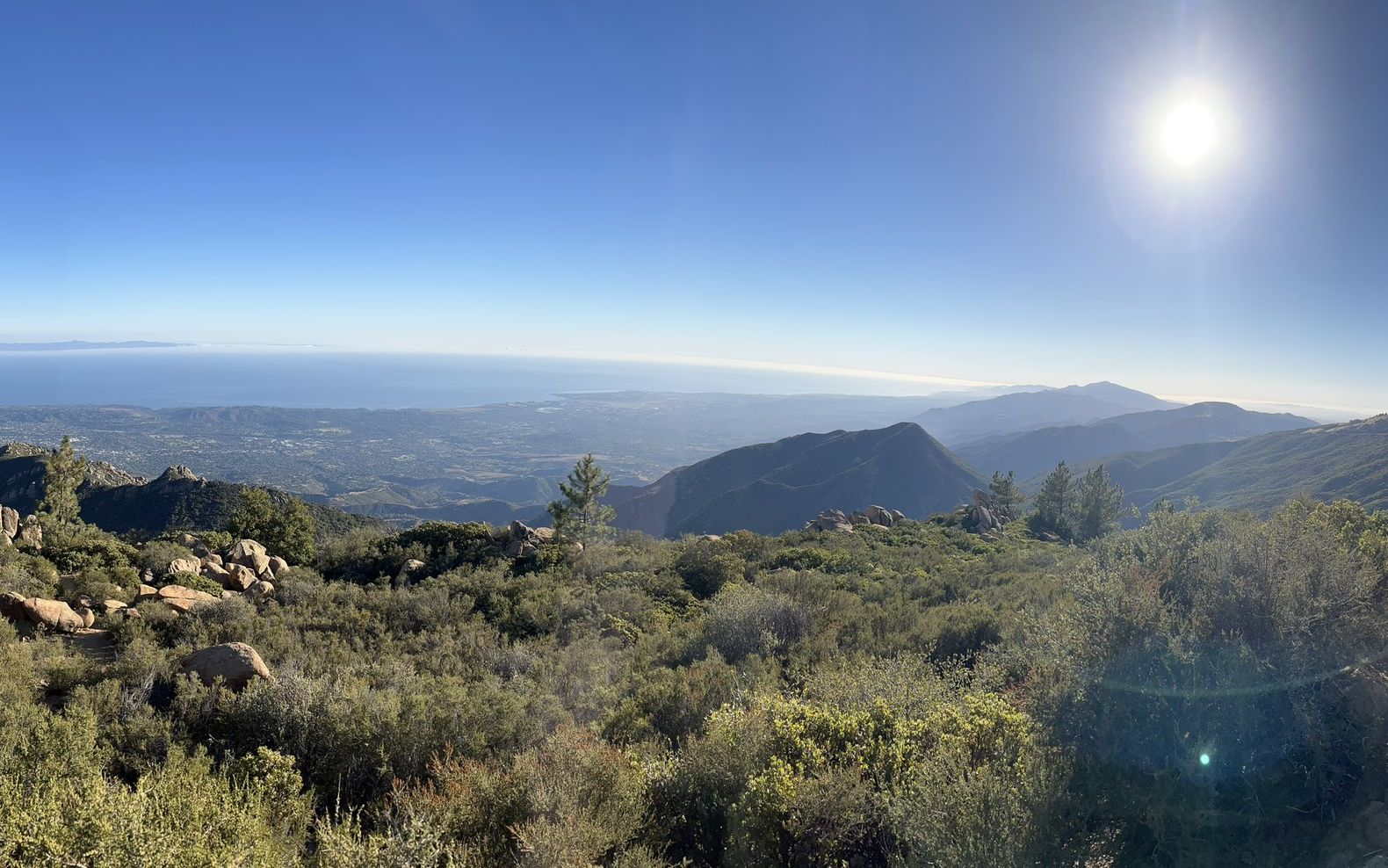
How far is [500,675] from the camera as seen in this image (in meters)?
8.90

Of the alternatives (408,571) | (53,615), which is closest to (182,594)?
(53,615)

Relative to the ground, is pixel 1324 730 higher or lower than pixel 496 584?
higher

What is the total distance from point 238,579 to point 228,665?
783 centimetres

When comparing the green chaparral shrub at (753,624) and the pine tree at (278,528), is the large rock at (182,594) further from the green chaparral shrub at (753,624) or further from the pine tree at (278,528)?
the green chaparral shrub at (753,624)

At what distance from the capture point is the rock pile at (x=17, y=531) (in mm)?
13500

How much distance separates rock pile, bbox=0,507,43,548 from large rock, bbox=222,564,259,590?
4.53 metres

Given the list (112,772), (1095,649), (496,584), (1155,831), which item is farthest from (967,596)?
(112,772)

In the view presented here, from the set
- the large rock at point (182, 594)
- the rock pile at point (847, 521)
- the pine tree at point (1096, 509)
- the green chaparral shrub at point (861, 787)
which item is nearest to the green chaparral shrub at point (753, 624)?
the green chaparral shrub at point (861, 787)

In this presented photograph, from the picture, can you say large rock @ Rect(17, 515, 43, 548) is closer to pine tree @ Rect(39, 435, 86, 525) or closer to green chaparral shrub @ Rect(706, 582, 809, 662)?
pine tree @ Rect(39, 435, 86, 525)

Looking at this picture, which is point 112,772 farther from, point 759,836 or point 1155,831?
point 1155,831

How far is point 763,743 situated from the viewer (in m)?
5.82

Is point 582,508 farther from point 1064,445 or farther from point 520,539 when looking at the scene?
point 1064,445

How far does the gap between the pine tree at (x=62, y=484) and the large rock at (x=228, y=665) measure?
24.5 m

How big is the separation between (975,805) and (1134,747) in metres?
1.63
